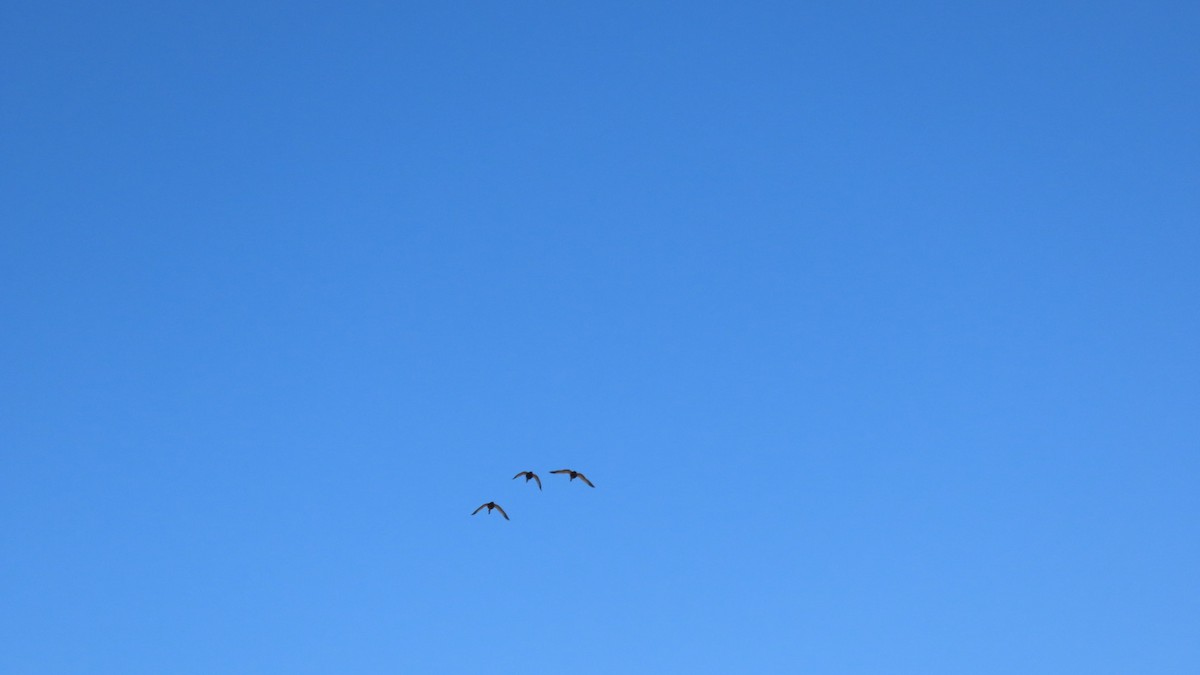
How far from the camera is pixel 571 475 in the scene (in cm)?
5944

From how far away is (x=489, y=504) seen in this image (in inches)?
2303

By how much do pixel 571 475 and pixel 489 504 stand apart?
719 centimetres
